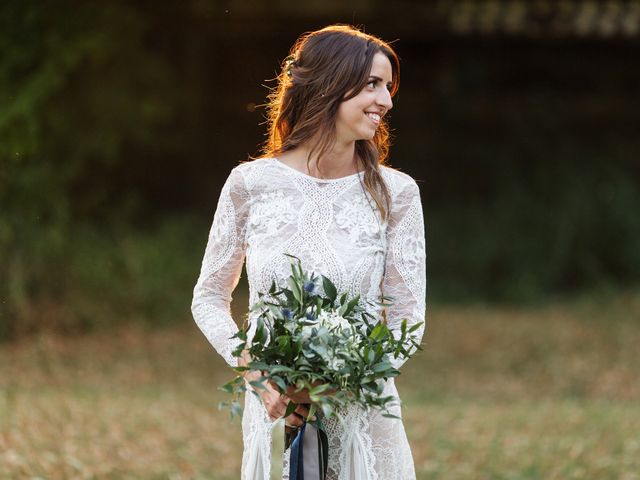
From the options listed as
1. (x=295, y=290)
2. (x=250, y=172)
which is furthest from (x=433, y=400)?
(x=295, y=290)

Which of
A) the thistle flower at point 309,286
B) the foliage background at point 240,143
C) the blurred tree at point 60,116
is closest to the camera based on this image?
the thistle flower at point 309,286

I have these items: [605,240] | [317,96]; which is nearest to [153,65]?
[605,240]

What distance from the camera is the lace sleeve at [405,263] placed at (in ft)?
10.5

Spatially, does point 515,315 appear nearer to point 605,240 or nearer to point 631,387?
point 605,240

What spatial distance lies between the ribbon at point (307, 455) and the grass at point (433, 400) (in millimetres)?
2927

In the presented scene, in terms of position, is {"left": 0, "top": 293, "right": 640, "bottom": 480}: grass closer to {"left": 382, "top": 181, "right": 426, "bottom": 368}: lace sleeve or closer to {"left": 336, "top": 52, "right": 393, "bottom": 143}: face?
{"left": 382, "top": 181, "right": 426, "bottom": 368}: lace sleeve

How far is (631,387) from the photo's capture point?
9297 millimetres

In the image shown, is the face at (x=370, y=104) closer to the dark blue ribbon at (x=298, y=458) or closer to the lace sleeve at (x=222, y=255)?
the lace sleeve at (x=222, y=255)

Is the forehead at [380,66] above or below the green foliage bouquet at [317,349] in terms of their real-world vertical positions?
above

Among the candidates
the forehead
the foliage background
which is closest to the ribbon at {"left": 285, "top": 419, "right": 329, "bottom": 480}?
the forehead

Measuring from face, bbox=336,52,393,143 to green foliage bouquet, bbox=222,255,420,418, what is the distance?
500 millimetres

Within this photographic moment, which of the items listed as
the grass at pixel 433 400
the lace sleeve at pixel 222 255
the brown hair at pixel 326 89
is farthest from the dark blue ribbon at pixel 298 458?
the grass at pixel 433 400

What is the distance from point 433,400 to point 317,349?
20.5 feet

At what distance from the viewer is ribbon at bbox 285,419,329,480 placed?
305cm
